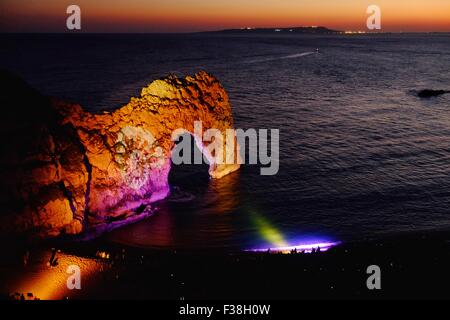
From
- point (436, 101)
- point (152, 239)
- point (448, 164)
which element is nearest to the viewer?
point (152, 239)

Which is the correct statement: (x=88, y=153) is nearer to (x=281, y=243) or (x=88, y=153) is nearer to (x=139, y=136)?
(x=139, y=136)

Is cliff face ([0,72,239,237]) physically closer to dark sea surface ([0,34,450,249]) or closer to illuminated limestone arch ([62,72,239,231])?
illuminated limestone arch ([62,72,239,231])

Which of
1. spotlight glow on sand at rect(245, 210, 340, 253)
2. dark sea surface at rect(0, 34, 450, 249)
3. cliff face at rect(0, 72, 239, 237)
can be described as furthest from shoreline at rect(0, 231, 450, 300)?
dark sea surface at rect(0, 34, 450, 249)

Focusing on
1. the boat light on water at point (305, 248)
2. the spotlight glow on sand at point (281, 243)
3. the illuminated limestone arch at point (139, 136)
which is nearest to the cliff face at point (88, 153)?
the illuminated limestone arch at point (139, 136)

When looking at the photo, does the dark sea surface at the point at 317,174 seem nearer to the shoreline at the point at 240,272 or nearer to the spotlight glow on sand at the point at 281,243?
the spotlight glow on sand at the point at 281,243

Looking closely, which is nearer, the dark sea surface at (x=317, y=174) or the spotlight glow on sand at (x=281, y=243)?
the spotlight glow on sand at (x=281, y=243)

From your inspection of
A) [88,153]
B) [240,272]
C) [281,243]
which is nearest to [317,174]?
[281,243]

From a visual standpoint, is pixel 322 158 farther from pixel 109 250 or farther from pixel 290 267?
pixel 109 250

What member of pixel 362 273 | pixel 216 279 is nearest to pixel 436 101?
pixel 362 273

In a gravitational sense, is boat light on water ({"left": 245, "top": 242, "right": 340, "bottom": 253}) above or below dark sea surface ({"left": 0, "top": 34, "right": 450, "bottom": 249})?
below
